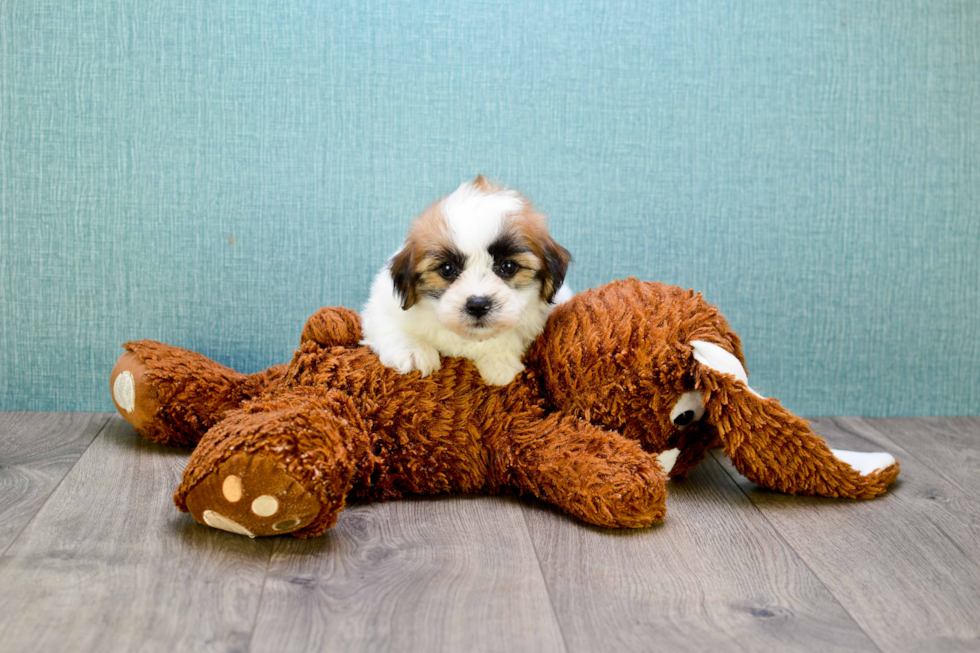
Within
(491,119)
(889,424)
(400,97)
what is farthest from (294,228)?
(889,424)

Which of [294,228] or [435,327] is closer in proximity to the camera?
[435,327]

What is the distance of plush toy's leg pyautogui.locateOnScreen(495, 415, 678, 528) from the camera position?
1515 millimetres

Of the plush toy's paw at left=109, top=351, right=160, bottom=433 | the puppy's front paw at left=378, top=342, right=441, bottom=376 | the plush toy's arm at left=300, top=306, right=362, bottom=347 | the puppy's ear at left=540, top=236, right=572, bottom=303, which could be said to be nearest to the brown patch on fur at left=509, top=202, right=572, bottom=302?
the puppy's ear at left=540, top=236, right=572, bottom=303

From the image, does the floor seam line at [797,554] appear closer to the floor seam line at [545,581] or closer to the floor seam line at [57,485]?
the floor seam line at [545,581]

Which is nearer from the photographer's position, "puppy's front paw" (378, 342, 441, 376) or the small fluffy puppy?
the small fluffy puppy

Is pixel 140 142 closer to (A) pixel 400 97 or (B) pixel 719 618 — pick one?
(A) pixel 400 97

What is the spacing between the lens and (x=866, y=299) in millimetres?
2336

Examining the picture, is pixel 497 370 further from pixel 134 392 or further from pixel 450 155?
pixel 134 392

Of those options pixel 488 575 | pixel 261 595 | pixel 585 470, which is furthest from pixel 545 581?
pixel 261 595

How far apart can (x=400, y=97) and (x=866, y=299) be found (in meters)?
1.33

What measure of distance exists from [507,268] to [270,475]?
0.56 metres

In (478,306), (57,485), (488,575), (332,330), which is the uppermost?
(478,306)

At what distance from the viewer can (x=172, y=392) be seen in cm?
195

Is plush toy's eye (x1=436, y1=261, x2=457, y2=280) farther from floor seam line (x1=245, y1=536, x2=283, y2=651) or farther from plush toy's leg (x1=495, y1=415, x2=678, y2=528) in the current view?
floor seam line (x1=245, y1=536, x2=283, y2=651)
